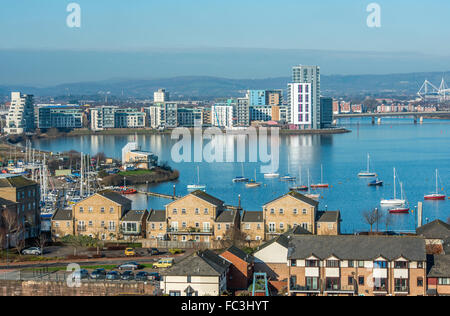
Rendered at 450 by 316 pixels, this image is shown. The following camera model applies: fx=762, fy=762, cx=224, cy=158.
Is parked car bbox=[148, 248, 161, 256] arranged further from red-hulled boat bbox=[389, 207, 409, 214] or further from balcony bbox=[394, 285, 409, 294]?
red-hulled boat bbox=[389, 207, 409, 214]

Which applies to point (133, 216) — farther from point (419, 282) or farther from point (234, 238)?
point (419, 282)

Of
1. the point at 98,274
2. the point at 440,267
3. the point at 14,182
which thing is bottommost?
the point at 98,274

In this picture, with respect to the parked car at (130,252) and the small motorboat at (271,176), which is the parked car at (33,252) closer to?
the parked car at (130,252)

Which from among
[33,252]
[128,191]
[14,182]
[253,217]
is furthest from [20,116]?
[33,252]

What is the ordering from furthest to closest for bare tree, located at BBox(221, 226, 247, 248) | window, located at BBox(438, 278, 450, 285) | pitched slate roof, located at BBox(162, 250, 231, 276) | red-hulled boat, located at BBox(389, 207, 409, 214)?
red-hulled boat, located at BBox(389, 207, 409, 214), bare tree, located at BBox(221, 226, 247, 248), window, located at BBox(438, 278, 450, 285), pitched slate roof, located at BBox(162, 250, 231, 276)

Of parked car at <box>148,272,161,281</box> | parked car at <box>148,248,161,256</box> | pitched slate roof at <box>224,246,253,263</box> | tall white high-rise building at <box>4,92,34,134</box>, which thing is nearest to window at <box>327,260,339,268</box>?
pitched slate roof at <box>224,246,253,263</box>

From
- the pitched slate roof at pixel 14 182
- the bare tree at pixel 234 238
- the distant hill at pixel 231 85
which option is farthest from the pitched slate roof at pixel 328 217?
the distant hill at pixel 231 85
